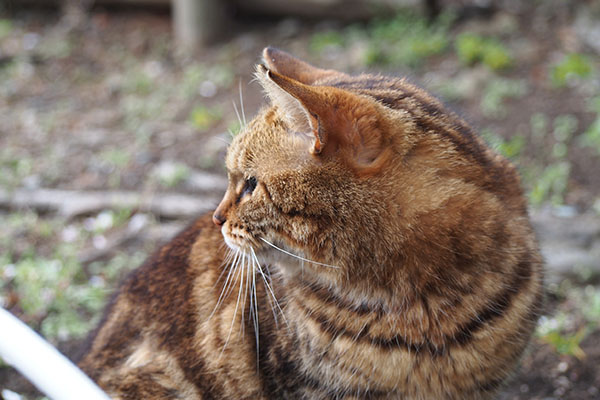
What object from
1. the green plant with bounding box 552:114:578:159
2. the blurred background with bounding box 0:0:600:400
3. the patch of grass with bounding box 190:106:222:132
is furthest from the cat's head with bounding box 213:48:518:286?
the patch of grass with bounding box 190:106:222:132

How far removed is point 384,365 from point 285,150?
79 cm

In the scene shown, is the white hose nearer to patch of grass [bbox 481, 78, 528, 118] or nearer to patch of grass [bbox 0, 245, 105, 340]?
patch of grass [bbox 0, 245, 105, 340]

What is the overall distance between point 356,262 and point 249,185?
18.3 inches

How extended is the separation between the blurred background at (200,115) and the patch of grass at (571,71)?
0.04 feet

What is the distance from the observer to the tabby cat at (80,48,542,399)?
1.99 meters

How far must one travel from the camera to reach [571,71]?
16.8 feet

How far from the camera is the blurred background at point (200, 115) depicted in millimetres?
3520

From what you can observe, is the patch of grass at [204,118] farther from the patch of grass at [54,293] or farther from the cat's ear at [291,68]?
the cat's ear at [291,68]

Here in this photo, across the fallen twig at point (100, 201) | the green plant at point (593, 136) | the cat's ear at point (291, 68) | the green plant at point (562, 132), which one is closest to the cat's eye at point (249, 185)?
the cat's ear at point (291, 68)

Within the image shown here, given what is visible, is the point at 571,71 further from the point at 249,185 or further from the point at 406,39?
the point at 249,185

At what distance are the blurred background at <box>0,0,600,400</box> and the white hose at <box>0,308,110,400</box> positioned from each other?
3.70 feet

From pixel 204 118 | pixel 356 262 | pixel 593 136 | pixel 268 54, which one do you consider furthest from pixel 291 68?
pixel 204 118

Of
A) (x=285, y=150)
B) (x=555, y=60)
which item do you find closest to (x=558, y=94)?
(x=555, y=60)

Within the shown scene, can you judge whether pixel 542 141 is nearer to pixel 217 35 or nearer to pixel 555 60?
pixel 555 60
